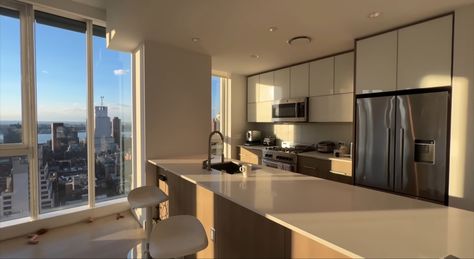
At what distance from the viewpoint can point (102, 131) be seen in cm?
350

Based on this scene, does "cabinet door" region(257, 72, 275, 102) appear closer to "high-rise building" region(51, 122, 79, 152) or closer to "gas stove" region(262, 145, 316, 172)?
"gas stove" region(262, 145, 316, 172)

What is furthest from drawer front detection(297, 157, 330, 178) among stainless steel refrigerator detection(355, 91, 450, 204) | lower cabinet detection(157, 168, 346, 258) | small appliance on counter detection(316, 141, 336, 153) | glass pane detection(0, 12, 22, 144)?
glass pane detection(0, 12, 22, 144)

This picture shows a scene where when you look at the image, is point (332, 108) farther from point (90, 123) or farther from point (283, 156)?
point (90, 123)

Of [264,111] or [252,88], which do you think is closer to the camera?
[264,111]

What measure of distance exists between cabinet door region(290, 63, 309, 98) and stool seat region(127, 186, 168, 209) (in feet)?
9.20

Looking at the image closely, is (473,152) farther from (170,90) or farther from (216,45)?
(170,90)

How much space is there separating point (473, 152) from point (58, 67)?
4.59m

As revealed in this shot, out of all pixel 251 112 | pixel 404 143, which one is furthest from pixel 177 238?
pixel 251 112

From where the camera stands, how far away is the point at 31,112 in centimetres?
293

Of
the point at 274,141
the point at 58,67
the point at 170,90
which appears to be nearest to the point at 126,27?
the point at 170,90

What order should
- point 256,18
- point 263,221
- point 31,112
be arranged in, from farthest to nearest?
1. point 31,112
2. point 256,18
3. point 263,221

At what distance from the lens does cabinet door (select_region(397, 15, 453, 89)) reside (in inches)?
85.1

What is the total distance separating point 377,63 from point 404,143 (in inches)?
35.8

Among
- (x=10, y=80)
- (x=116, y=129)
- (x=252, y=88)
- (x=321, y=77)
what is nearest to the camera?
(x=10, y=80)
